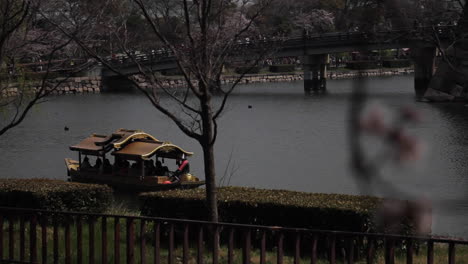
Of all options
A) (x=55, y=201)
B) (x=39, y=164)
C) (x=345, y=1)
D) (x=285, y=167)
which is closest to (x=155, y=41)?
(x=55, y=201)

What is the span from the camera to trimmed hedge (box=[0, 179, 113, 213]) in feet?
38.5

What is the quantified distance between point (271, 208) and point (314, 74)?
45.5 m

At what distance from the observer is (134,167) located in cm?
2231

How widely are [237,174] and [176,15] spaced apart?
14510mm

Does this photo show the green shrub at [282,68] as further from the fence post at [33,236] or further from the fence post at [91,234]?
the fence post at [91,234]

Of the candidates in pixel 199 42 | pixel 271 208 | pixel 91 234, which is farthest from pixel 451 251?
pixel 271 208

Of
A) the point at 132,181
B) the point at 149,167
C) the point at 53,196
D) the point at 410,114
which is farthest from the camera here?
the point at 149,167

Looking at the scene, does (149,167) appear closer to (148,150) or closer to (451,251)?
(148,150)

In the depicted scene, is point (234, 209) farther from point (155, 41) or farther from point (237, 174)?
point (237, 174)

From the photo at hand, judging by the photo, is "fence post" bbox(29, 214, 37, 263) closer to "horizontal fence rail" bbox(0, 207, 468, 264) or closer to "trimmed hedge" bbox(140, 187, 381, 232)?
"horizontal fence rail" bbox(0, 207, 468, 264)

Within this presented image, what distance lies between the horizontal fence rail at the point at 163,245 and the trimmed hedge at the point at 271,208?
0.28 metres

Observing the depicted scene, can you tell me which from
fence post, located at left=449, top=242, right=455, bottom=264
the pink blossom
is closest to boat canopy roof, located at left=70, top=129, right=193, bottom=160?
fence post, located at left=449, top=242, right=455, bottom=264

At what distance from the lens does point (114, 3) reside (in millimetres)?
8414

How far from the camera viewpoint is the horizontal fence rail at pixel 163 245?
609 cm
